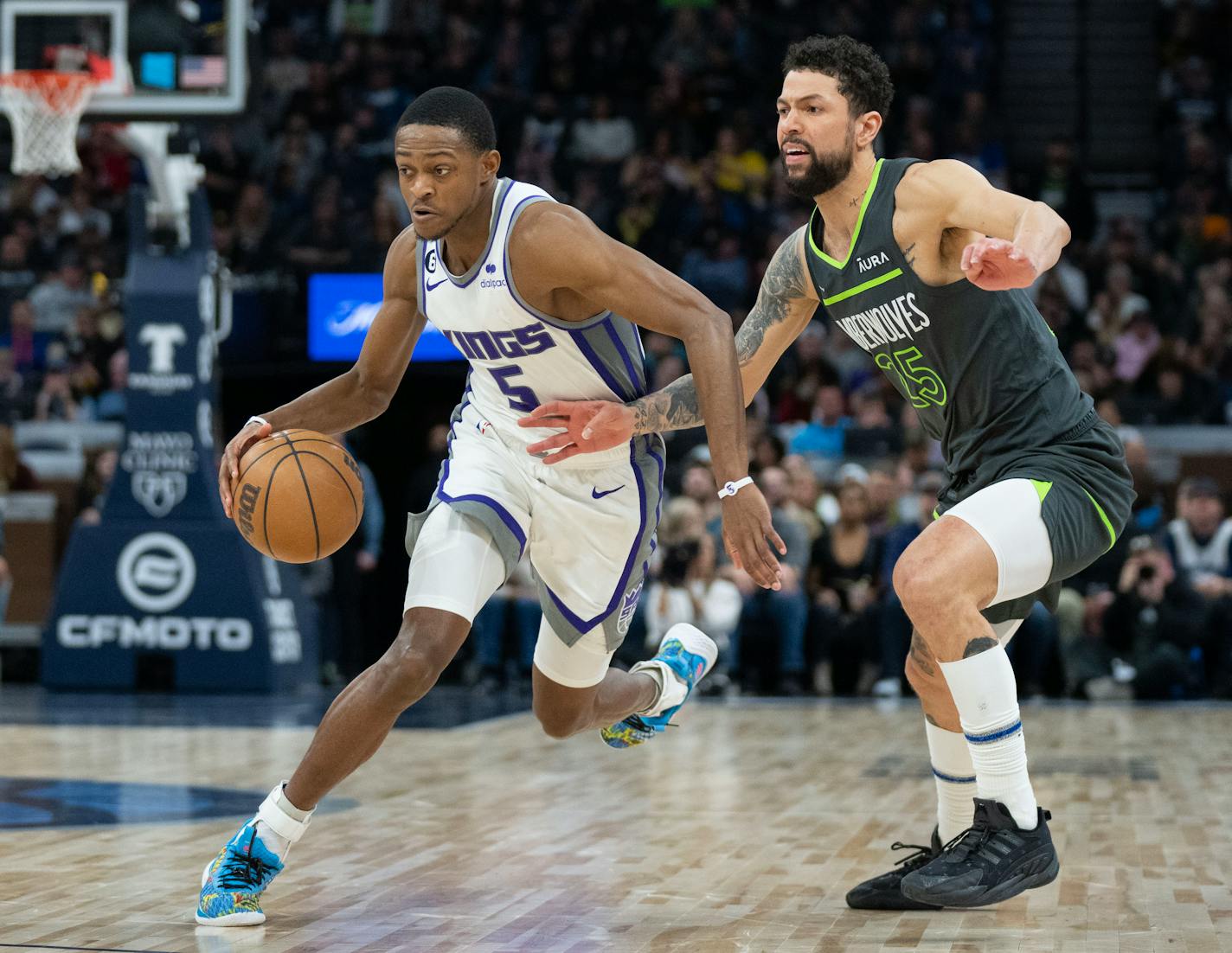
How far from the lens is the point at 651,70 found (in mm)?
17562

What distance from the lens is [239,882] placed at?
161 inches

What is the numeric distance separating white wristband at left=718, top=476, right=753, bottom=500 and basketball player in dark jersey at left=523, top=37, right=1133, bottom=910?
0.42 m

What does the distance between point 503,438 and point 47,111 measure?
21.5ft

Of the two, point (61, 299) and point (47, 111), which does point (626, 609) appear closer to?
point (47, 111)

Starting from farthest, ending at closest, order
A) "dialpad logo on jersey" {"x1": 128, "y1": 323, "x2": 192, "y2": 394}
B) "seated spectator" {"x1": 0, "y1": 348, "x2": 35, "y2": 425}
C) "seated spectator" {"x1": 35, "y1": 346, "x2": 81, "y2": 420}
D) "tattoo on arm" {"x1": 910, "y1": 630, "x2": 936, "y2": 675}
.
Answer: "seated spectator" {"x1": 0, "y1": 348, "x2": 35, "y2": 425} → "seated spectator" {"x1": 35, "y1": 346, "x2": 81, "y2": 420} → "dialpad logo on jersey" {"x1": 128, "y1": 323, "x2": 192, "y2": 394} → "tattoo on arm" {"x1": 910, "y1": 630, "x2": 936, "y2": 675}

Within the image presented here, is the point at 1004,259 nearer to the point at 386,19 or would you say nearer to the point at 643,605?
the point at 643,605

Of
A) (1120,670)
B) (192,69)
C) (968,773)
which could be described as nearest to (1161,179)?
(1120,670)

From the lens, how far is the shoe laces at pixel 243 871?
409 cm

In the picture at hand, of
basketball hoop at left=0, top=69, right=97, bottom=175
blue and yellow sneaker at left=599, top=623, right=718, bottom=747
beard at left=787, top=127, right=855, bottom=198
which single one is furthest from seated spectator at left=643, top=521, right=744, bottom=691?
beard at left=787, top=127, right=855, bottom=198

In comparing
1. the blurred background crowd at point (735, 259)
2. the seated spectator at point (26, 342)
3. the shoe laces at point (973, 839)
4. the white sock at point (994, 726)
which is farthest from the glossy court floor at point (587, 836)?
the seated spectator at point (26, 342)

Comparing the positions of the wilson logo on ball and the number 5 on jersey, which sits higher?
the number 5 on jersey

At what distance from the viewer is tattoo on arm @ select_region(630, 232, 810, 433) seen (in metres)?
4.66

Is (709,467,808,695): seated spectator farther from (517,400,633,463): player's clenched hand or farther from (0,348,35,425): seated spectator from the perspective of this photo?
(517,400,633,463): player's clenched hand

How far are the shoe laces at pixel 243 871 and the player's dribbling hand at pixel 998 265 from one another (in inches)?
83.9
